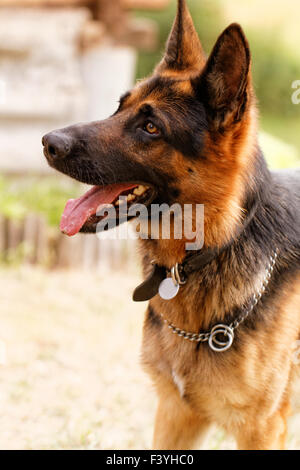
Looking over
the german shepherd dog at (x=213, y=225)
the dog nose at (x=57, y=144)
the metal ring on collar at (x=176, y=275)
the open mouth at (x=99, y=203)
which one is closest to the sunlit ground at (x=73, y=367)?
the german shepherd dog at (x=213, y=225)

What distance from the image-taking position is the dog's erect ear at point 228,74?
224cm

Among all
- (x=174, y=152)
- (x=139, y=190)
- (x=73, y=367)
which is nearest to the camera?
(x=174, y=152)

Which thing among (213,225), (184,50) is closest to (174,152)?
(213,225)

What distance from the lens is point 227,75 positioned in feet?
7.72

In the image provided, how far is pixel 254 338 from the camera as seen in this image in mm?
2549

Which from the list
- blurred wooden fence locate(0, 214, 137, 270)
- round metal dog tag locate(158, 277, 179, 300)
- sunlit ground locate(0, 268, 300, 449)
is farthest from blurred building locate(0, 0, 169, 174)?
round metal dog tag locate(158, 277, 179, 300)

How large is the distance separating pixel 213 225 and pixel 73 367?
239 centimetres

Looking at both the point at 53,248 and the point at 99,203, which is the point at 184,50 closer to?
the point at 99,203

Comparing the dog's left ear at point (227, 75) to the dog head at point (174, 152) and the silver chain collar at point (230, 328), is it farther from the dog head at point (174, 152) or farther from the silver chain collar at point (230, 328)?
the silver chain collar at point (230, 328)

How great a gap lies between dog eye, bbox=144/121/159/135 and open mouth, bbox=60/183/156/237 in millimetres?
237

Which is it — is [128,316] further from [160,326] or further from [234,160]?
[234,160]

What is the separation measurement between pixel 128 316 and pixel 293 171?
2802mm

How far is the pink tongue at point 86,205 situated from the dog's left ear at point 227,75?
20.5 inches
